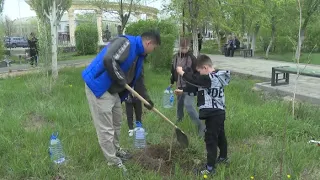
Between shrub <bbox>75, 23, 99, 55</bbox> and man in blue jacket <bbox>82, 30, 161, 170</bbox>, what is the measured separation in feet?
62.6

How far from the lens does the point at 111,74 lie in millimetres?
2949

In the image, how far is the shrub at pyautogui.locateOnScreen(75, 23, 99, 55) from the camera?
21.4m

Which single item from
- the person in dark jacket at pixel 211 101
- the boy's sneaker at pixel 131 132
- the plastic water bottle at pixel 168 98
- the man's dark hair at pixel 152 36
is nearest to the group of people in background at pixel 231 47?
the plastic water bottle at pixel 168 98

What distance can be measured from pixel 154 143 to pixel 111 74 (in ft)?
4.91

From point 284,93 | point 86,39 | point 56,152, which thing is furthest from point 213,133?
point 86,39

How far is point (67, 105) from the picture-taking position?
5.92 metres

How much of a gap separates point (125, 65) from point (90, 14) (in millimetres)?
31442

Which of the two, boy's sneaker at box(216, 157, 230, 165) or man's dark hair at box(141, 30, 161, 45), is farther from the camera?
boy's sneaker at box(216, 157, 230, 165)

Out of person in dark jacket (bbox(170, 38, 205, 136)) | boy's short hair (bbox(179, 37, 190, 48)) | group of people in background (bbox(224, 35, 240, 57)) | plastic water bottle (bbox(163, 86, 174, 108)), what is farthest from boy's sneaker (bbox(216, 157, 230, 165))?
group of people in background (bbox(224, 35, 240, 57))

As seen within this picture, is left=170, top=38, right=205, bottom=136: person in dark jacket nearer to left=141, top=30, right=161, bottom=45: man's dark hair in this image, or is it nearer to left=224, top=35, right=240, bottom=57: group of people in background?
left=141, top=30, right=161, bottom=45: man's dark hair

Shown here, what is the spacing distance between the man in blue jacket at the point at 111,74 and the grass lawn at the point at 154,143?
16.6 inches

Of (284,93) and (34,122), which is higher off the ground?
(284,93)

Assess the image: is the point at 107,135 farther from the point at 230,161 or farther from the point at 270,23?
the point at 270,23

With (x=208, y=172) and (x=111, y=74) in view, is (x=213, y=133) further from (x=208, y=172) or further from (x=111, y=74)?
(x=111, y=74)
